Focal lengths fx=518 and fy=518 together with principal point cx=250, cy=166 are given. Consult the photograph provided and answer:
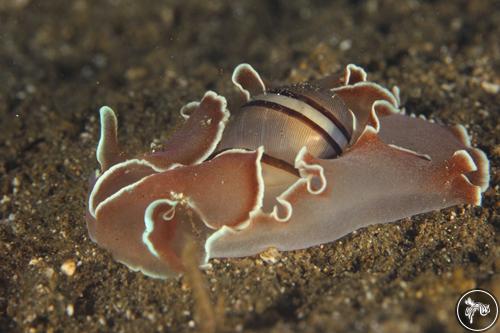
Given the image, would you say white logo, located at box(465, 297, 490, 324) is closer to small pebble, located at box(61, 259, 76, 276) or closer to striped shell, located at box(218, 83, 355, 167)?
striped shell, located at box(218, 83, 355, 167)

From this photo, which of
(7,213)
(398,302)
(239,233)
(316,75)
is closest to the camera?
(398,302)

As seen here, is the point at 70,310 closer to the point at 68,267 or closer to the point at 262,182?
the point at 68,267

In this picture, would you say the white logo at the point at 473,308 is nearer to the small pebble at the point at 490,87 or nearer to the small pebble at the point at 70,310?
the small pebble at the point at 70,310

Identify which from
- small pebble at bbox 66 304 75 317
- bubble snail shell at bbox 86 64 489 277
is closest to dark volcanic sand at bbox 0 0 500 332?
small pebble at bbox 66 304 75 317

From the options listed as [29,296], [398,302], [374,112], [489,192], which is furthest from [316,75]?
[29,296]

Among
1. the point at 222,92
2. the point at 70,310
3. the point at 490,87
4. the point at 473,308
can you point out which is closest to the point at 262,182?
the point at 473,308

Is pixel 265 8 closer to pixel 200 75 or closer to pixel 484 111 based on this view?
pixel 200 75
